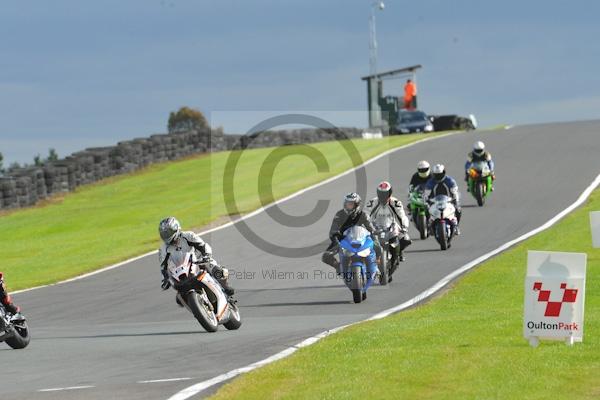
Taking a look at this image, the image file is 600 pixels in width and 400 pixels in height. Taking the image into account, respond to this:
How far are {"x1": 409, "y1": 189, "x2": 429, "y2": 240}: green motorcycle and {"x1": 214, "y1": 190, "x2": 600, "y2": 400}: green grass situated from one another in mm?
11949

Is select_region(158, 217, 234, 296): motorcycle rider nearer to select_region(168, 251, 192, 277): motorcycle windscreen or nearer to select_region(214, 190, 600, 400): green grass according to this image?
select_region(168, 251, 192, 277): motorcycle windscreen

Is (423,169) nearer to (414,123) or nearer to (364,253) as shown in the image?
(364,253)

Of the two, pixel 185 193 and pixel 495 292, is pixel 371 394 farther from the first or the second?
pixel 185 193

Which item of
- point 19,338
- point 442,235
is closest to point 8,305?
point 19,338

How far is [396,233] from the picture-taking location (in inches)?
892

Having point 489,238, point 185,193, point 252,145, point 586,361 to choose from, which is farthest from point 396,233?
point 252,145

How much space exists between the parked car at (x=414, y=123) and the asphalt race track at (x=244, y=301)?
18.9 m

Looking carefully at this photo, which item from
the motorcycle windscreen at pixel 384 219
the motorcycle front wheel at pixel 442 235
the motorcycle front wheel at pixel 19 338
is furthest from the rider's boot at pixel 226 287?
the motorcycle front wheel at pixel 442 235

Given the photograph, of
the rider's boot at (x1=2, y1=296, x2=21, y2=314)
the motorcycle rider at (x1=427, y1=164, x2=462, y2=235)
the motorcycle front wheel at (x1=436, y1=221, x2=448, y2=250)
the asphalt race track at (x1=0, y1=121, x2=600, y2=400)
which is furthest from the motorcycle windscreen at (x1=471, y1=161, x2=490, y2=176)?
the rider's boot at (x1=2, y1=296, x2=21, y2=314)

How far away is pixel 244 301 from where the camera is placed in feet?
70.4

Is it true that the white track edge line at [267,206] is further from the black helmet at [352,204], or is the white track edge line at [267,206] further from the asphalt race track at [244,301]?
the black helmet at [352,204]

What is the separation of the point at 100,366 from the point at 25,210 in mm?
33107

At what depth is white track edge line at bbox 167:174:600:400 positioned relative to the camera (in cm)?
1101

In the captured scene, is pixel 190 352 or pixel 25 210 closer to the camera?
pixel 190 352
